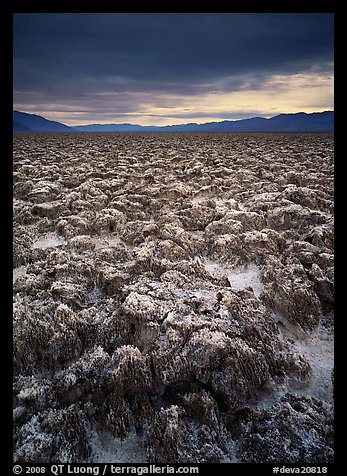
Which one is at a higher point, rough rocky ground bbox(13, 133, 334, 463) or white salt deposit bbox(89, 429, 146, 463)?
rough rocky ground bbox(13, 133, 334, 463)

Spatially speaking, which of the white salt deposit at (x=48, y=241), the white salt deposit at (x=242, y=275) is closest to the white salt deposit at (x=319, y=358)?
the white salt deposit at (x=242, y=275)

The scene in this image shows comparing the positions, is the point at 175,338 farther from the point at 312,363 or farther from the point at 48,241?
the point at 48,241

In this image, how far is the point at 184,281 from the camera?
4.26 m

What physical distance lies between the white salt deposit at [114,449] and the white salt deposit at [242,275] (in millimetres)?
2333

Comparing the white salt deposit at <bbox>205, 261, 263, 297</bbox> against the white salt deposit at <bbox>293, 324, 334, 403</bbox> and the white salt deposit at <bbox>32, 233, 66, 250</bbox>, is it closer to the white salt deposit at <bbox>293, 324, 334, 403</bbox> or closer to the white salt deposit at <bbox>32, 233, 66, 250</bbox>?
the white salt deposit at <bbox>293, 324, 334, 403</bbox>

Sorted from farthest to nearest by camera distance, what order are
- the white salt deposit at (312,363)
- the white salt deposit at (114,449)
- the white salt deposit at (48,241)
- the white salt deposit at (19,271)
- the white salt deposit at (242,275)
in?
the white salt deposit at (48,241) → the white salt deposit at (19,271) → the white salt deposit at (242,275) → the white salt deposit at (312,363) → the white salt deposit at (114,449)

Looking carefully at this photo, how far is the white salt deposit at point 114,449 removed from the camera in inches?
94.4

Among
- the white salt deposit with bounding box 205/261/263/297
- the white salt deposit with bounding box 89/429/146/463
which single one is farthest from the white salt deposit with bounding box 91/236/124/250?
the white salt deposit with bounding box 89/429/146/463

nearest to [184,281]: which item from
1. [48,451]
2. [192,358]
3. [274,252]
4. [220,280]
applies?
[220,280]

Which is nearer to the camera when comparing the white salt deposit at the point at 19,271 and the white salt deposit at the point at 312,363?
the white salt deposit at the point at 312,363

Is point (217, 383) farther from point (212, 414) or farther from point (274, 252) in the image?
point (274, 252)

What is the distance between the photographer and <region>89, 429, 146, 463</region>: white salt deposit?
2.40 meters

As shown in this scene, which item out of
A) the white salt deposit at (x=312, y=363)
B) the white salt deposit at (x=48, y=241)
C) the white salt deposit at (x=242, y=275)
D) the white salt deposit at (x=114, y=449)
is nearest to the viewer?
the white salt deposit at (x=114, y=449)

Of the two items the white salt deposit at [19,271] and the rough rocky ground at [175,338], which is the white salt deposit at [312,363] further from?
the white salt deposit at [19,271]
